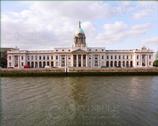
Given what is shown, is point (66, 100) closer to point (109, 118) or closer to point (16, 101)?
point (16, 101)

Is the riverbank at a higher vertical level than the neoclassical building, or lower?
lower

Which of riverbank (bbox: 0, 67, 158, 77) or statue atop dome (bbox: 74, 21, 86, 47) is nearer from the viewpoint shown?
riverbank (bbox: 0, 67, 158, 77)

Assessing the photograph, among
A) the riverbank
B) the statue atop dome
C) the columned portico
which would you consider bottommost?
the riverbank

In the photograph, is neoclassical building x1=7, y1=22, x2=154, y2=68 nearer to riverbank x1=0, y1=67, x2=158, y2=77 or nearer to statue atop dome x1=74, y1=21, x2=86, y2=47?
statue atop dome x1=74, y1=21, x2=86, y2=47

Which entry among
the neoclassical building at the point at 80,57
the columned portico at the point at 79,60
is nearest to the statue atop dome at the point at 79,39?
the neoclassical building at the point at 80,57

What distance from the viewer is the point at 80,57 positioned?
91.6 metres

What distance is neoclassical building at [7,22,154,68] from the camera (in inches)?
3590

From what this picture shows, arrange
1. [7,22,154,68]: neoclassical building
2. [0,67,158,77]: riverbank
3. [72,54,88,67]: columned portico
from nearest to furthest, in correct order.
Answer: [0,67,158,77]: riverbank < [72,54,88,67]: columned portico < [7,22,154,68]: neoclassical building

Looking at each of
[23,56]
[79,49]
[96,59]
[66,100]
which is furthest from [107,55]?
[66,100]

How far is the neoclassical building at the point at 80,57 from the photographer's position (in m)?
91.2

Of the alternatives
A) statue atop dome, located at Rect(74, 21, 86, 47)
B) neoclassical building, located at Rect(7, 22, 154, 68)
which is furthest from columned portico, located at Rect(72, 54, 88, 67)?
statue atop dome, located at Rect(74, 21, 86, 47)

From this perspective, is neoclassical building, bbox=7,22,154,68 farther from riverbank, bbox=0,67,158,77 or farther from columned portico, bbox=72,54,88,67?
riverbank, bbox=0,67,158,77

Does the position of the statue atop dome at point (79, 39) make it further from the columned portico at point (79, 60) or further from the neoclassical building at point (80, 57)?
the columned portico at point (79, 60)

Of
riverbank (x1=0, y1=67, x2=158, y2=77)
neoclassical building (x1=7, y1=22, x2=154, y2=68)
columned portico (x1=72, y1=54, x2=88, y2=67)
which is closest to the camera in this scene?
riverbank (x1=0, y1=67, x2=158, y2=77)
